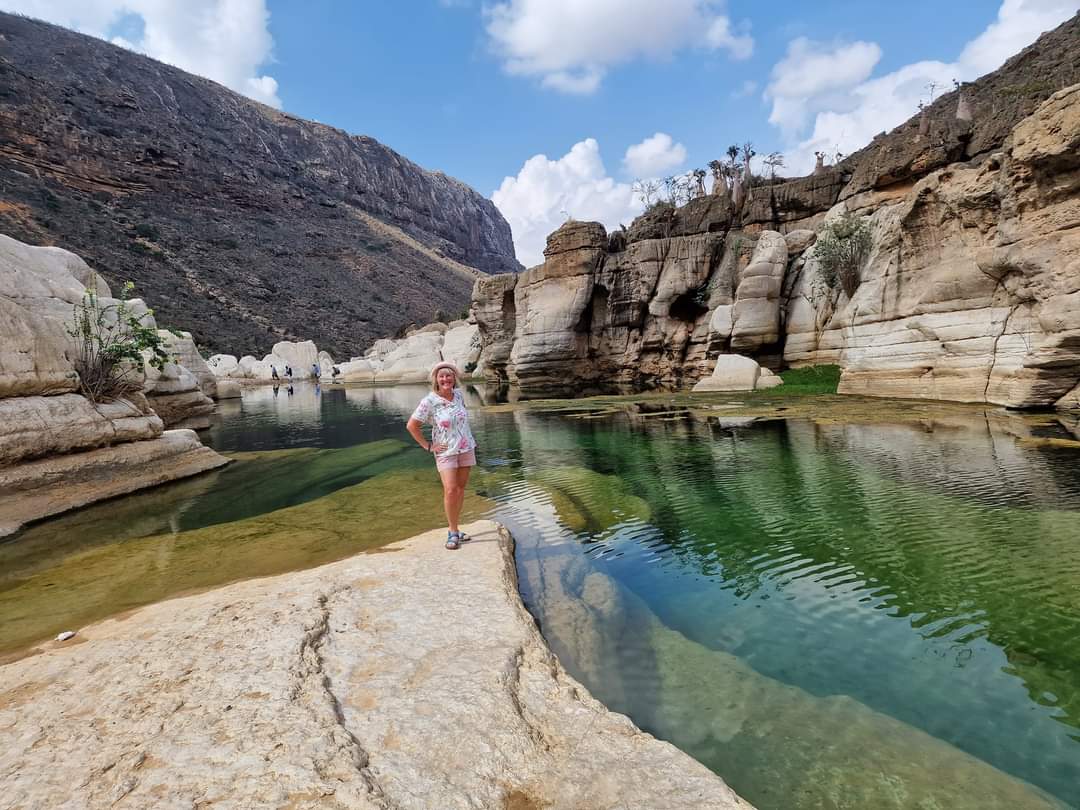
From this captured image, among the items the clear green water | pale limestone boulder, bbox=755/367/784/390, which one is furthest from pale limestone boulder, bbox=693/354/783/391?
the clear green water

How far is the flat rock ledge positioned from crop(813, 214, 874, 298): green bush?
75.4ft

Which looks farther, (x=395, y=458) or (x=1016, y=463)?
(x=395, y=458)

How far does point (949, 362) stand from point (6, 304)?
21.4 m

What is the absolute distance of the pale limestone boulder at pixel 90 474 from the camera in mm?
7852

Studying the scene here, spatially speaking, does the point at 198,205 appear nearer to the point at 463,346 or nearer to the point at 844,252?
the point at 463,346

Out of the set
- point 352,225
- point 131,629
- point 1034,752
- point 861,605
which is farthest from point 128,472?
point 352,225

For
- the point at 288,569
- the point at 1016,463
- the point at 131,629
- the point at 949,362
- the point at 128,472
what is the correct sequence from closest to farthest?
the point at 131,629
the point at 288,569
the point at 1016,463
the point at 128,472
the point at 949,362

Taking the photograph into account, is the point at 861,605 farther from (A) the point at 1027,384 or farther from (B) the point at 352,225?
(B) the point at 352,225

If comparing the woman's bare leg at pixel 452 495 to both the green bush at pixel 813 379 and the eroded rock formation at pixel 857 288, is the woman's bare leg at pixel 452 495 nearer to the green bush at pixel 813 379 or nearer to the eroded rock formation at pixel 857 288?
the eroded rock formation at pixel 857 288

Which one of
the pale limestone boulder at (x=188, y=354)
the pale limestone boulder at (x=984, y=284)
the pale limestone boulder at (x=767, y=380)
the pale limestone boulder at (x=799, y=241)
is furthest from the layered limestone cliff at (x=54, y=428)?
the pale limestone boulder at (x=799, y=241)

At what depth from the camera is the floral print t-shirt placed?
529 centimetres

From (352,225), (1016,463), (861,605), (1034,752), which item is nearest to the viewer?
(1034,752)

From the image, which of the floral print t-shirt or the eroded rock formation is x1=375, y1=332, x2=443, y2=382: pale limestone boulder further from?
the floral print t-shirt

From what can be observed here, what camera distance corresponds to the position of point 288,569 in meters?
5.40
